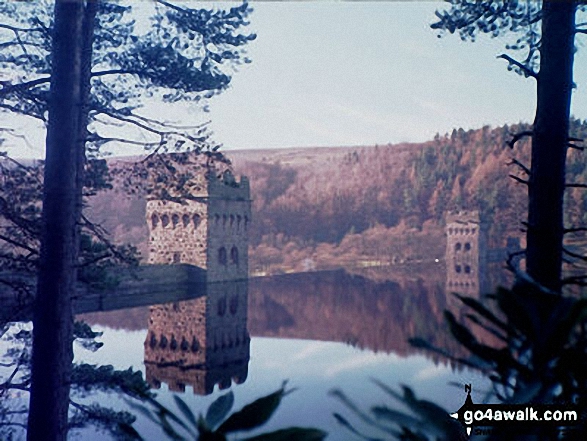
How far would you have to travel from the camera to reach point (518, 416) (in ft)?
3.78

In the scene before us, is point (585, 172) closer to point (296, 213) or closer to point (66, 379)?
point (296, 213)

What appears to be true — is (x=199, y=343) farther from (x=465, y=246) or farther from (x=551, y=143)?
(x=465, y=246)

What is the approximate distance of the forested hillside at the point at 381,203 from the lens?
2751 inches

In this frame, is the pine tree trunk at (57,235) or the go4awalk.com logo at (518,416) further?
the pine tree trunk at (57,235)

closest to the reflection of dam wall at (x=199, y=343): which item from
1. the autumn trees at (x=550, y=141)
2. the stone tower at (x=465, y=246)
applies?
the autumn trees at (x=550, y=141)

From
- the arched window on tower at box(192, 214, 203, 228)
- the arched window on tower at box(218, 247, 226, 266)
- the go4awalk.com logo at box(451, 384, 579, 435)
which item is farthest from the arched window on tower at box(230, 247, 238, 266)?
the go4awalk.com logo at box(451, 384, 579, 435)

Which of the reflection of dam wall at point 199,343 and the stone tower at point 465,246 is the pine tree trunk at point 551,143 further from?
the stone tower at point 465,246

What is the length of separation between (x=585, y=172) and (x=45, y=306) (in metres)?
67.0

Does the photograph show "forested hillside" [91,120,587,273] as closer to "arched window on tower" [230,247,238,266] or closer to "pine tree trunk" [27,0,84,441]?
"arched window on tower" [230,247,238,266]

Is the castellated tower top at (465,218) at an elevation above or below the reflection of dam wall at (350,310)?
above

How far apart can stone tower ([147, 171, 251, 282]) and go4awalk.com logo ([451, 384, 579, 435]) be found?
1316 inches

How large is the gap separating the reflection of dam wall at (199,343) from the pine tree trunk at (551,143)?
14.7m

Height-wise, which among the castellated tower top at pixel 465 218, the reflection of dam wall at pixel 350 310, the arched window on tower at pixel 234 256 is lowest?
the reflection of dam wall at pixel 350 310

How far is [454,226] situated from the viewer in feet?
167
